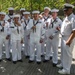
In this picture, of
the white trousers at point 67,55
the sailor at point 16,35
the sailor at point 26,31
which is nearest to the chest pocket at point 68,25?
the white trousers at point 67,55

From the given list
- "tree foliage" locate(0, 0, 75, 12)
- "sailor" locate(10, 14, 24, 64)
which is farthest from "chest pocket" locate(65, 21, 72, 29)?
"tree foliage" locate(0, 0, 75, 12)

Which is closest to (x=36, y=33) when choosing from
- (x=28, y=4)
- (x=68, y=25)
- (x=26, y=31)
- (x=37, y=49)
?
(x=37, y=49)

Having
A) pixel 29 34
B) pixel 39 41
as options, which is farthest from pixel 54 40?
pixel 29 34

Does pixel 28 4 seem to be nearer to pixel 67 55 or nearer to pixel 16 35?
pixel 16 35

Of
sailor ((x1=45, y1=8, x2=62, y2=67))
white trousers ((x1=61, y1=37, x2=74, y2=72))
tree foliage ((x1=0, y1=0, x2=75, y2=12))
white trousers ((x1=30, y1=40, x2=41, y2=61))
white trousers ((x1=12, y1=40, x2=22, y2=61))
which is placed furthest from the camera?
tree foliage ((x1=0, y1=0, x2=75, y2=12))

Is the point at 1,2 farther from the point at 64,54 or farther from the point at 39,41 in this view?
the point at 64,54

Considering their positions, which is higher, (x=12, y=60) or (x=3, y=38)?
(x=3, y=38)

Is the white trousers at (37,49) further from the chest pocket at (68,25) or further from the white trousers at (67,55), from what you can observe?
the chest pocket at (68,25)

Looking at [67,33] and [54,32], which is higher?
[67,33]

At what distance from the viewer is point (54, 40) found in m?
8.63

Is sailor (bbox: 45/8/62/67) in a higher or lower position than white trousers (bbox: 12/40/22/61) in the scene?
higher

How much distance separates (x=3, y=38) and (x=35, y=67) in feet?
5.94

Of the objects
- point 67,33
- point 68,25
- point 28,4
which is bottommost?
point 28,4

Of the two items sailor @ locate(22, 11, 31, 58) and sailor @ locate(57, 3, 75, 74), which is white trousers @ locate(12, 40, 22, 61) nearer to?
sailor @ locate(22, 11, 31, 58)
